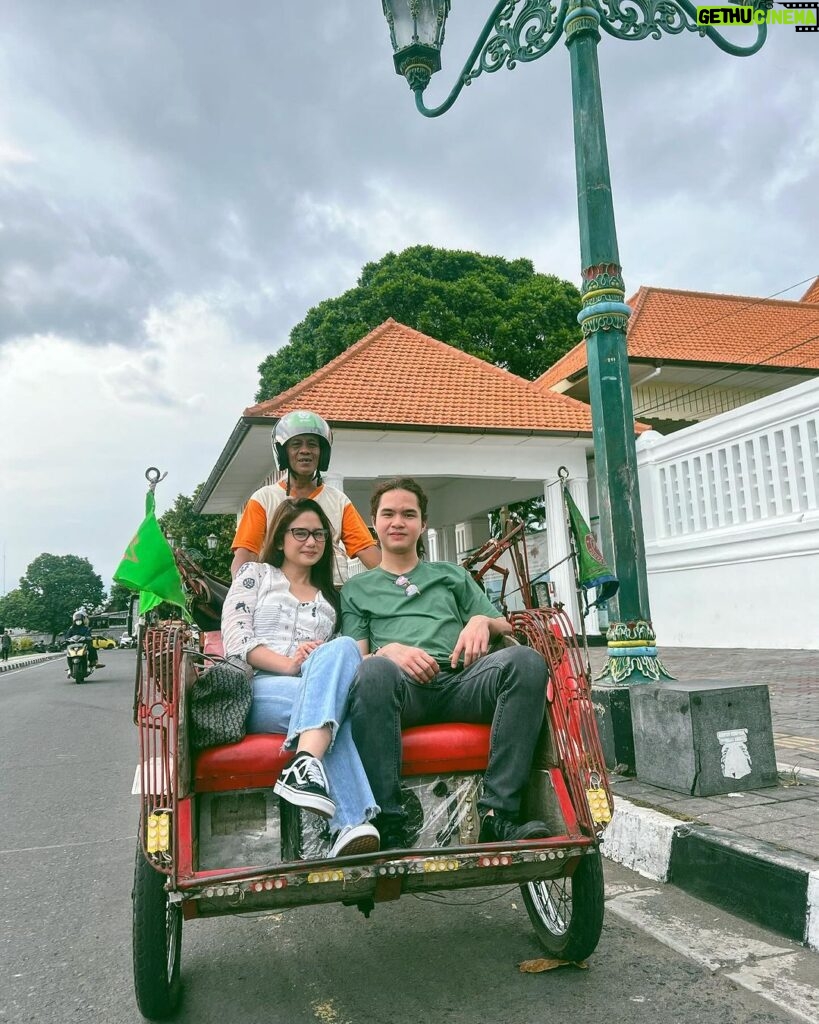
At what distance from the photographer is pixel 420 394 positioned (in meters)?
15.5

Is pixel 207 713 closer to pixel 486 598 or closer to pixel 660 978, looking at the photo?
pixel 486 598

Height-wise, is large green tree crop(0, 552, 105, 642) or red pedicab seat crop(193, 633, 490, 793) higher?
large green tree crop(0, 552, 105, 642)

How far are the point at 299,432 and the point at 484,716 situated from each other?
5.60ft

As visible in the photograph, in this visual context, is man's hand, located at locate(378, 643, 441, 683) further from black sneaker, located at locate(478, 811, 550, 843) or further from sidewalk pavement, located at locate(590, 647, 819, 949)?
sidewalk pavement, located at locate(590, 647, 819, 949)

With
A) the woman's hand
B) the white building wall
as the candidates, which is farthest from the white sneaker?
the white building wall

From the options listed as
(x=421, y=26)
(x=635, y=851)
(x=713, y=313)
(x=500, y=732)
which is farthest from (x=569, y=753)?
(x=713, y=313)

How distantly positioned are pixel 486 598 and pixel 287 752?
110 cm

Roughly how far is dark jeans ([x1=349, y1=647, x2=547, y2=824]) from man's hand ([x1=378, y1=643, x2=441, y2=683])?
0.11 ft

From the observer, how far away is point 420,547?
3631 millimetres

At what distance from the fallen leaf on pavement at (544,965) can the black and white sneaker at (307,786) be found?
90cm

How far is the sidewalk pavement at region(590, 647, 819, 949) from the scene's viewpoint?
3076 mm

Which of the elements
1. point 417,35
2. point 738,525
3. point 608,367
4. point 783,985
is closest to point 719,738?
point 783,985

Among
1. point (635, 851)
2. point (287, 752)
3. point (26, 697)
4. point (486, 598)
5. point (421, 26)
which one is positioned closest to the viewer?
point (287, 752)

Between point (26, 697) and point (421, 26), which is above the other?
point (421, 26)
